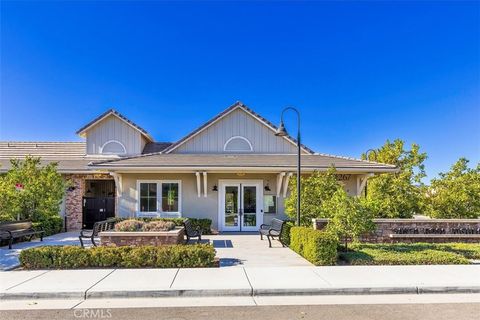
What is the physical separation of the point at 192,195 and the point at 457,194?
1190 cm

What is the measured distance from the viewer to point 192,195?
57.2 ft

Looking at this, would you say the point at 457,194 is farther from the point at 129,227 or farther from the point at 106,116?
the point at 106,116

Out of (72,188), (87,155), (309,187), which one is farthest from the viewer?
(87,155)

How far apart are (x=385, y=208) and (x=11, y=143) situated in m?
23.6

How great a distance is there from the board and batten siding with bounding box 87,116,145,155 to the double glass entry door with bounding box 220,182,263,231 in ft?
23.2

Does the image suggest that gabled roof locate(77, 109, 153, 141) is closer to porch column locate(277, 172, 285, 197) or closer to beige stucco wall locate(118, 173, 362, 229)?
beige stucco wall locate(118, 173, 362, 229)

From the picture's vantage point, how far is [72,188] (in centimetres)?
1878

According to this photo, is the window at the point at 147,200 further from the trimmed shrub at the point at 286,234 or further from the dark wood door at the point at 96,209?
the trimmed shrub at the point at 286,234

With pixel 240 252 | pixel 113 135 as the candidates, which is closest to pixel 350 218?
pixel 240 252

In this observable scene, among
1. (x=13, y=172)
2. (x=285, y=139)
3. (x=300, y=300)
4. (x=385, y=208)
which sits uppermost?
(x=285, y=139)

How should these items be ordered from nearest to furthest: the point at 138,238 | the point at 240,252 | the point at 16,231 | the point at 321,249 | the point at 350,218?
the point at 321,249, the point at 350,218, the point at 138,238, the point at 240,252, the point at 16,231

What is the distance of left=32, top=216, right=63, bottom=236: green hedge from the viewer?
1508 centimetres

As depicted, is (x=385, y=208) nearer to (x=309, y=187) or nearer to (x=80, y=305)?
(x=309, y=187)

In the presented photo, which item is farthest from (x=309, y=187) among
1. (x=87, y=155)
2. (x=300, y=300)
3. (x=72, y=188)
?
(x=87, y=155)
